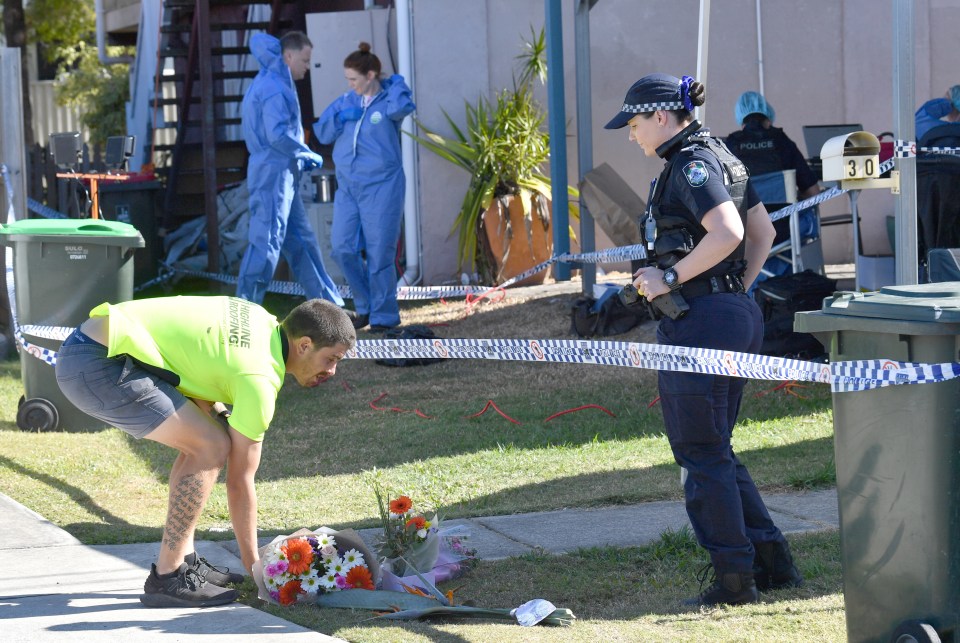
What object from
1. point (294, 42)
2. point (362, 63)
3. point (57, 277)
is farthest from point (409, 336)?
point (57, 277)

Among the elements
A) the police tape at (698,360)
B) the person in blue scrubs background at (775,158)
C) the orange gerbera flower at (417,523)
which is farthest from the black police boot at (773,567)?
the person in blue scrubs background at (775,158)

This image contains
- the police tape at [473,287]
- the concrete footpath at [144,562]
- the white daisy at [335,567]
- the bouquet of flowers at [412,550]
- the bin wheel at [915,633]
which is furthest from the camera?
the police tape at [473,287]

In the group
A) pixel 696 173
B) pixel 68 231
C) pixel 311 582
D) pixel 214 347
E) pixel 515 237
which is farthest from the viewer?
pixel 515 237

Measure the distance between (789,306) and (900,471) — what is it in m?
4.59

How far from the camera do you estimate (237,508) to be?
3967mm

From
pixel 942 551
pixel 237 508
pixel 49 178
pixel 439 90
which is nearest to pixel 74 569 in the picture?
pixel 237 508

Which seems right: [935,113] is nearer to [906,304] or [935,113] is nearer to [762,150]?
[762,150]

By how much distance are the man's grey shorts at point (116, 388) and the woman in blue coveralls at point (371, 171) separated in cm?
542

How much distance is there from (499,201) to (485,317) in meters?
1.43

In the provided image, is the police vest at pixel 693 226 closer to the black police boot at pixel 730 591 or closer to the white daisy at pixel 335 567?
the black police boot at pixel 730 591

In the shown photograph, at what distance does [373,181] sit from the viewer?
30.7 feet

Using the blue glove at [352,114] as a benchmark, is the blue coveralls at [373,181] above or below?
below

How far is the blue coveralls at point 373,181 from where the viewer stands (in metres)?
9.29

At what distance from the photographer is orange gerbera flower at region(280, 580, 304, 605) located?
13.1 feet
